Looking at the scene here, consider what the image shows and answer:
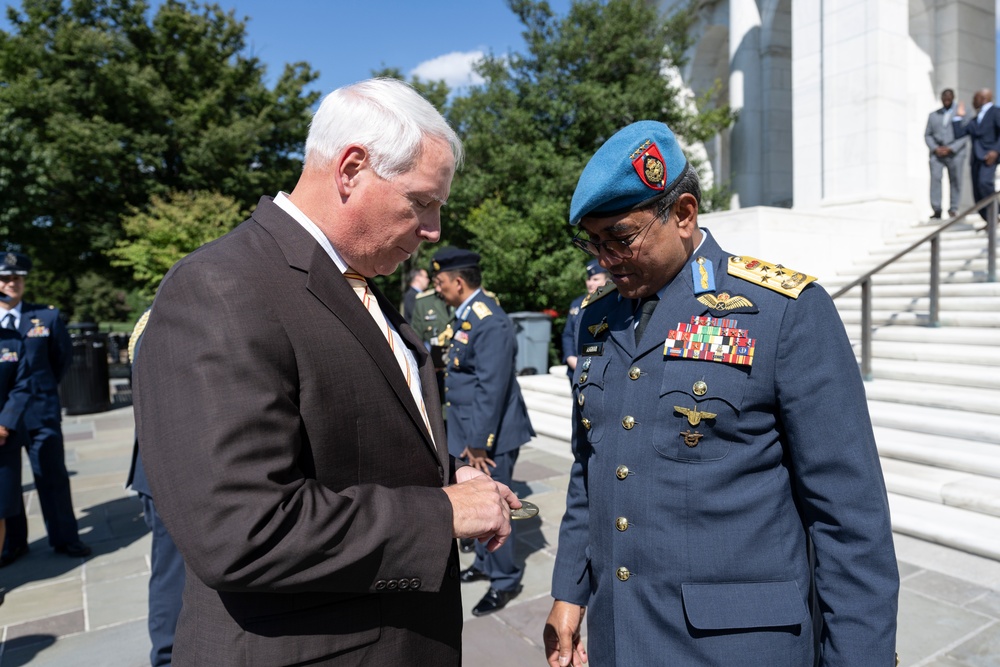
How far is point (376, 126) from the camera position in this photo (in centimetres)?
136

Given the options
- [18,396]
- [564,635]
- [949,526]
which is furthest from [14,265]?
[949,526]

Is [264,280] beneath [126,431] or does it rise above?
above

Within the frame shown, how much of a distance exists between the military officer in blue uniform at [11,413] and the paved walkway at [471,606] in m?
0.57

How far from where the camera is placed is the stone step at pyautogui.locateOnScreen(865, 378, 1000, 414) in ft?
18.1

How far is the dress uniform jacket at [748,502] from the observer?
1418 mm

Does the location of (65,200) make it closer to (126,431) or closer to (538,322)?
(126,431)

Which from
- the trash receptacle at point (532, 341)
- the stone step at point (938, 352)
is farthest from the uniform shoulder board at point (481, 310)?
the trash receptacle at point (532, 341)

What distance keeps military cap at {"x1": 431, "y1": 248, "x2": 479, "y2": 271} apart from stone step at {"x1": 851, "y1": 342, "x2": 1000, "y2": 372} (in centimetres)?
498

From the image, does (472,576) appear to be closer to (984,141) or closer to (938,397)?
(938,397)

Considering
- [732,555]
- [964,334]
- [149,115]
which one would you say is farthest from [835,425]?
[149,115]

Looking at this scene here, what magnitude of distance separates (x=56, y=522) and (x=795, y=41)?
12734mm

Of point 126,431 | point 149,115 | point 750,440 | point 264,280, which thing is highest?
point 149,115

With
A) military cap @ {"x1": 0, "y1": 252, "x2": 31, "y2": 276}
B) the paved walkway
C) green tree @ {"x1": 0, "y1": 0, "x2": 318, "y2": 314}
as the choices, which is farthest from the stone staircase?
green tree @ {"x1": 0, "y1": 0, "x2": 318, "y2": 314}

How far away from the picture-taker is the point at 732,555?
1.49 m
